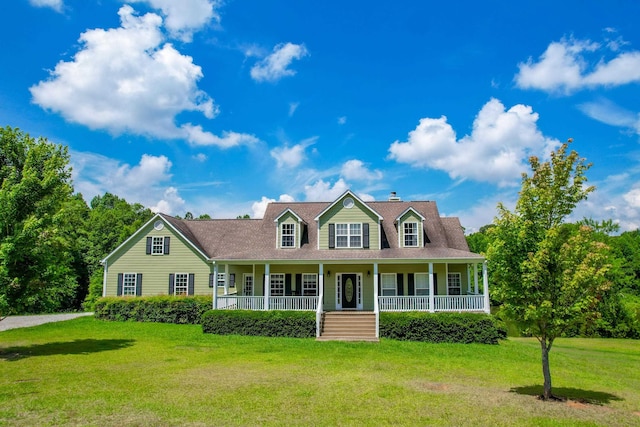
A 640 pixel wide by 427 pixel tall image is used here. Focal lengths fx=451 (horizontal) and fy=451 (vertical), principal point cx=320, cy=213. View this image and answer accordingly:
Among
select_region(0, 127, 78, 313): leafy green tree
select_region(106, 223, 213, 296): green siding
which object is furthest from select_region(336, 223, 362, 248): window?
select_region(0, 127, 78, 313): leafy green tree

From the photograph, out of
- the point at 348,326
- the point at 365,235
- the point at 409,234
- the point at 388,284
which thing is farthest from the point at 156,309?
the point at 409,234

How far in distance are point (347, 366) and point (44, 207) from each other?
40.4 feet

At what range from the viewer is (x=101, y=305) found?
27484mm

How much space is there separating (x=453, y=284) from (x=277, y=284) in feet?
33.1

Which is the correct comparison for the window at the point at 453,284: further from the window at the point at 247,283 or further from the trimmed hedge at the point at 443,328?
the window at the point at 247,283

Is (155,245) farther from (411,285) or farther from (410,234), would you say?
(411,285)

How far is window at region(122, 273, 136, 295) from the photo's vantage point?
95.0ft

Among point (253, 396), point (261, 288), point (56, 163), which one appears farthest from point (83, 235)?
point (253, 396)

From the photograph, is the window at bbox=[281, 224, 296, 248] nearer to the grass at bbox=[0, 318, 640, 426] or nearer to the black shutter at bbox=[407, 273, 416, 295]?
the black shutter at bbox=[407, 273, 416, 295]

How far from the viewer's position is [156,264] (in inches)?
1144

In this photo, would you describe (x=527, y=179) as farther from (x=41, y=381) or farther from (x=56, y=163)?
(x=56, y=163)

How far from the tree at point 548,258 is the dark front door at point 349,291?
587 inches

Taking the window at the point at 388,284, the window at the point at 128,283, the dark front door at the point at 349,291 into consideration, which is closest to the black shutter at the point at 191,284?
the window at the point at 128,283

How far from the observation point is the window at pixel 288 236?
2606cm
